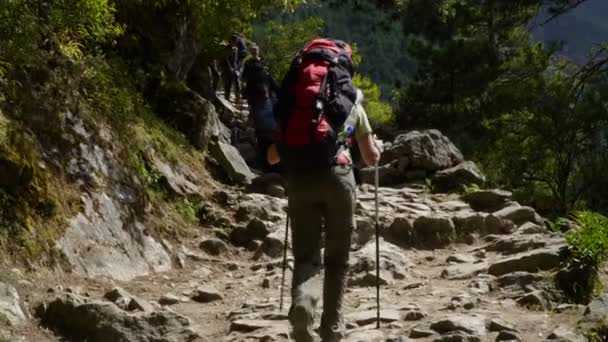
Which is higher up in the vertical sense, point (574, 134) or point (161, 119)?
point (574, 134)

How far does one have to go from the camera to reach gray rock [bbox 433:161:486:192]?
588 inches

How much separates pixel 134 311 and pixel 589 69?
424 inches

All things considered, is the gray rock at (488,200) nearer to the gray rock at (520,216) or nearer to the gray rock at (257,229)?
the gray rock at (520,216)

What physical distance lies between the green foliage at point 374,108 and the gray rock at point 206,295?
18398 mm

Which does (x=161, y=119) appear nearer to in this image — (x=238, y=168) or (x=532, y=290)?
(x=238, y=168)

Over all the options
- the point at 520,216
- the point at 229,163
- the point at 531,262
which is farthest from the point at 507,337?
the point at 229,163

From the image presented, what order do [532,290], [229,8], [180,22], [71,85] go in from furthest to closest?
[180,22] < [229,8] < [71,85] < [532,290]

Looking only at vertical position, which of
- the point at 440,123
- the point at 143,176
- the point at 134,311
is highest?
the point at 440,123

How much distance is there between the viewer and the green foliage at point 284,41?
28.5 metres

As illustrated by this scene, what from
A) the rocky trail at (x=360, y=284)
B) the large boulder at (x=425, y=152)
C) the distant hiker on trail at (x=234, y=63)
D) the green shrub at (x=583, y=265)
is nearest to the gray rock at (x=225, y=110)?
the distant hiker on trail at (x=234, y=63)

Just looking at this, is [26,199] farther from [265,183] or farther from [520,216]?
[520,216]

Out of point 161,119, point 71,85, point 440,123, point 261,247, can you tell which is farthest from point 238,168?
point 440,123

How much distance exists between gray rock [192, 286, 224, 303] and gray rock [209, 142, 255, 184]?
5.97m

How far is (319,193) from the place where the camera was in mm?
5180
